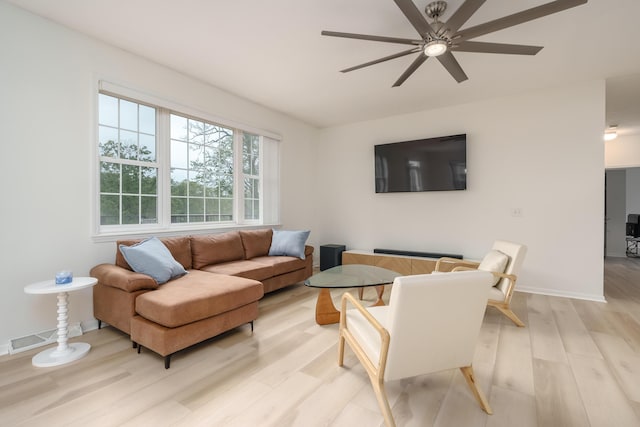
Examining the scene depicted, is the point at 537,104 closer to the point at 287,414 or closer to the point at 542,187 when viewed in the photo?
the point at 542,187

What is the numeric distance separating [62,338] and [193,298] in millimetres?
1098

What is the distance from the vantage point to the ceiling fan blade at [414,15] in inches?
69.3

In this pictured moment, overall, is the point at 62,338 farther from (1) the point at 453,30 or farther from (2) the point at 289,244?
(1) the point at 453,30

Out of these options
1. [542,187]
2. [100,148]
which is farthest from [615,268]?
[100,148]

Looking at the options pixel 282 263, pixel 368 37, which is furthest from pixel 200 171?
pixel 368 37

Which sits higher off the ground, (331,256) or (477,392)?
(331,256)

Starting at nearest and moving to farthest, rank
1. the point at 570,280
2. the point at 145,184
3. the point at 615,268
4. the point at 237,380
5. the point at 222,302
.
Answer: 1. the point at 237,380
2. the point at 222,302
3. the point at 145,184
4. the point at 570,280
5. the point at 615,268

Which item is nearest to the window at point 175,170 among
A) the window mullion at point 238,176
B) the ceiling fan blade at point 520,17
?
the window mullion at point 238,176

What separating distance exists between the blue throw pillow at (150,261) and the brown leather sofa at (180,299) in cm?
9

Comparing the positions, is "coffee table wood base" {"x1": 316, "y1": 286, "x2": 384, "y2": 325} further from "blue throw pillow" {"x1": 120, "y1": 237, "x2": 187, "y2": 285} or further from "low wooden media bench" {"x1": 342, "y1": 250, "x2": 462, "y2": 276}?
"low wooden media bench" {"x1": 342, "y1": 250, "x2": 462, "y2": 276}

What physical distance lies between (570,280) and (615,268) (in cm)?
312

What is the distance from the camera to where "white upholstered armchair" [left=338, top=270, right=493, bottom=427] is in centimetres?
142

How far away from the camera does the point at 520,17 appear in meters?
1.85

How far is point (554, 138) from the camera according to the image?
12.7 ft
